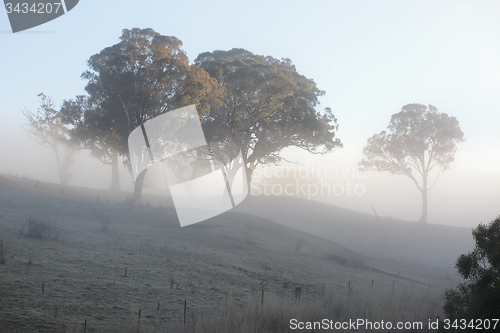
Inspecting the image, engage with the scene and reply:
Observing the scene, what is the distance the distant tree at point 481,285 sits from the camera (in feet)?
16.5

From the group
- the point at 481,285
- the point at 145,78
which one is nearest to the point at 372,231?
the point at 145,78

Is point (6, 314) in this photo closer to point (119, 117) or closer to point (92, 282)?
point (92, 282)

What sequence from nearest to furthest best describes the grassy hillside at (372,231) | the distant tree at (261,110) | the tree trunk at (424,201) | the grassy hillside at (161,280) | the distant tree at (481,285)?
1. the distant tree at (481,285)
2. the grassy hillside at (161,280)
3. the distant tree at (261,110)
4. the grassy hillside at (372,231)
5. the tree trunk at (424,201)

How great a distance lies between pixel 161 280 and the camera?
843 cm

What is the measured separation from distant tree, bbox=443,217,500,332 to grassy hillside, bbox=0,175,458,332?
210 cm

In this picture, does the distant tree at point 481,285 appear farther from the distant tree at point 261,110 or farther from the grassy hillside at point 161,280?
the distant tree at point 261,110

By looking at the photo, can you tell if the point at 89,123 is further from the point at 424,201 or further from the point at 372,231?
the point at 424,201

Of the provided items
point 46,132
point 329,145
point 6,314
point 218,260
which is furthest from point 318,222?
point 46,132

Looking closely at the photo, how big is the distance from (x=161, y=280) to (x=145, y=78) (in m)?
17.1

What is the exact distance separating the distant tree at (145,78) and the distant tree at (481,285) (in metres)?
19.8

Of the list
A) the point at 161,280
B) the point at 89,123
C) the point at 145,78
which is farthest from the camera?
the point at 89,123

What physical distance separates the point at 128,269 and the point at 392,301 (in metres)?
7.21

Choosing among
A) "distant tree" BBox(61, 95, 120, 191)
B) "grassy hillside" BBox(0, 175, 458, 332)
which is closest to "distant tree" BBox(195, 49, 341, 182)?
"distant tree" BBox(61, 95, 120, 191)

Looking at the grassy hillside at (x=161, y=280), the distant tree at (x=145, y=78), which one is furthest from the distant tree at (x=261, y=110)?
the grassy hillside at (x=161, y=280)
